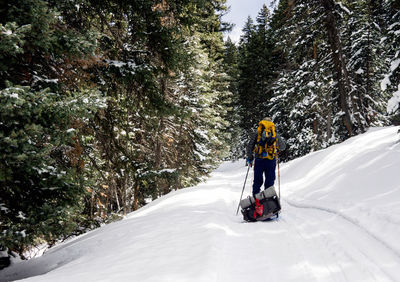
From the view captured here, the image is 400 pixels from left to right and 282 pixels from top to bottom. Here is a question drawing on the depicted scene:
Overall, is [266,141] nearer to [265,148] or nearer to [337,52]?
[265,148]

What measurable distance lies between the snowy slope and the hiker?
3.71 ft

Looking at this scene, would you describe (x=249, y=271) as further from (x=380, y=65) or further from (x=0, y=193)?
(x=380, y=65)

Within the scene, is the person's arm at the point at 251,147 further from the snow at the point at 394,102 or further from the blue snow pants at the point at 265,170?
the snow at the point at 394,102

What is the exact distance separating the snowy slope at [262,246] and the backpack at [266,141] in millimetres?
1529

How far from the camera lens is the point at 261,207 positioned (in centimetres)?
585

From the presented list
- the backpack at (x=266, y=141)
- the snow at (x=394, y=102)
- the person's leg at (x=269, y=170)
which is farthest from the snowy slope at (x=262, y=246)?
the backpack at (x=266, y=141)

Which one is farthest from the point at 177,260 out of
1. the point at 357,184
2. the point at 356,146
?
the point at 356,146

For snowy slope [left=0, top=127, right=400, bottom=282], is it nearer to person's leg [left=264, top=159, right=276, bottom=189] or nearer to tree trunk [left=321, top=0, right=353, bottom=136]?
person's leg [left=264, top=159, right=276, bottom=189]

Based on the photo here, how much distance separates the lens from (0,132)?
3.65 m

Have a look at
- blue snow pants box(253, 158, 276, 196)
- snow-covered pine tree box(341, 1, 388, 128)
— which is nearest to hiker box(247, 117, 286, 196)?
blue snow pants box(253, 158, 276, 196)

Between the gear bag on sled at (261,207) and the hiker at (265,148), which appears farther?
the hiker at (265,148)

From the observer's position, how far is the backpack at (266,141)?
6.66 metres

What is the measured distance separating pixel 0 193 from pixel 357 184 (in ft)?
26.7

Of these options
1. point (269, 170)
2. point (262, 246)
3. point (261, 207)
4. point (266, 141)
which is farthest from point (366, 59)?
point (262, 246)
